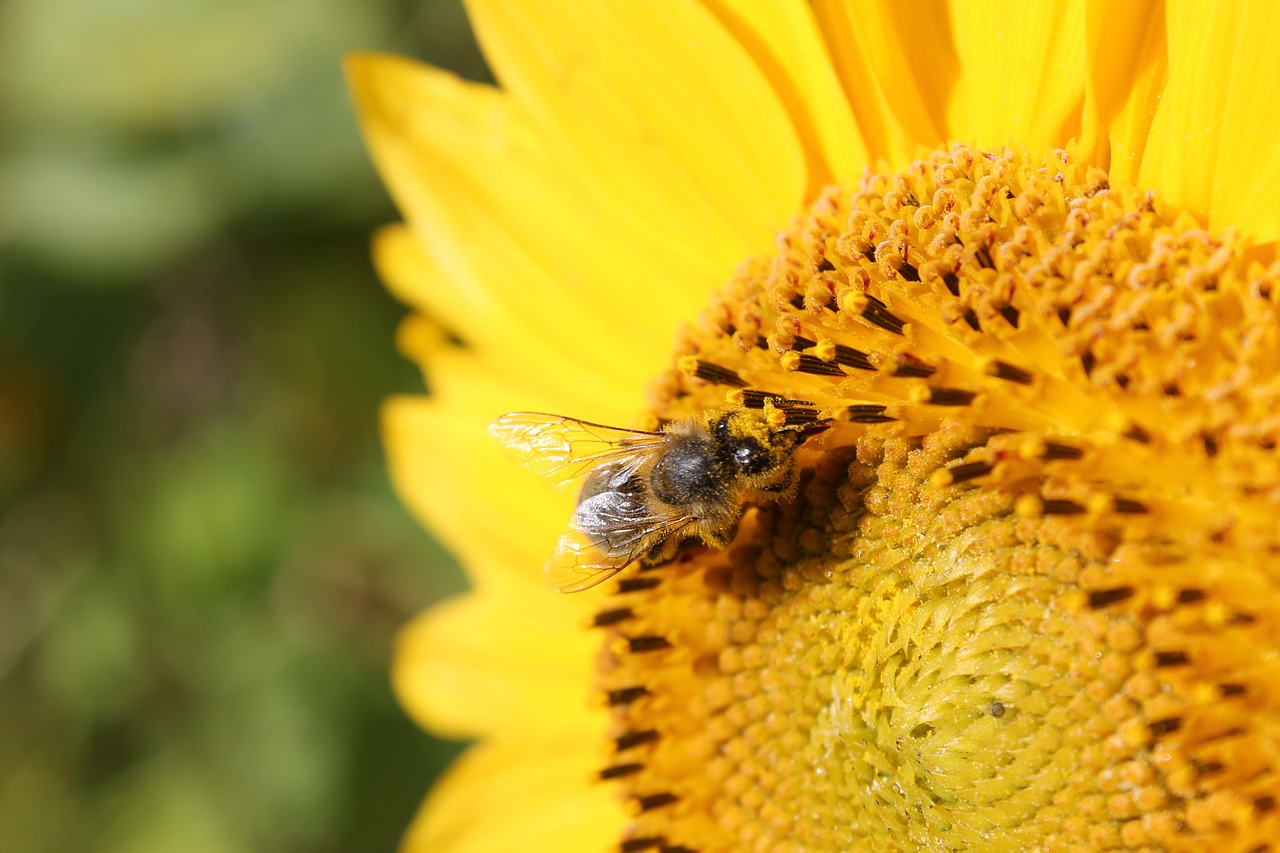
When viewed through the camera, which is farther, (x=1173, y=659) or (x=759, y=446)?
(x=759, y=446)

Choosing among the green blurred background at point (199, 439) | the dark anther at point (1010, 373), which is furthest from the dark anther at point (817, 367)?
the green blurred background at point (199, 439)

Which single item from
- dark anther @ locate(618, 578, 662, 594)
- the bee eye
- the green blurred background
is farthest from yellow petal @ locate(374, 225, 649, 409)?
the green blurred background

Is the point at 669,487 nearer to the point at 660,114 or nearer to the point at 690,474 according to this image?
the point at 690,474

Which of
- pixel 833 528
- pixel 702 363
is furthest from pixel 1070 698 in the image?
pixel 702 363

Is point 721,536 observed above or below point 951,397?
below

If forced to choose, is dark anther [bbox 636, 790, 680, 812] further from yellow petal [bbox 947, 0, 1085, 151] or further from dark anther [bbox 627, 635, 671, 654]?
yellow petal [bbox 947, 0, 1085, 151]

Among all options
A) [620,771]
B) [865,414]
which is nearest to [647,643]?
[620,771]
